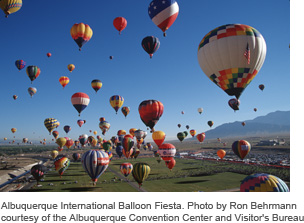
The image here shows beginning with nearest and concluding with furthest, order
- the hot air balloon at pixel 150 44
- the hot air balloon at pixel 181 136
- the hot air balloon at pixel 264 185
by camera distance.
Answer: the hot air balloon at pixel 264 185 < the hot air balloon at pixel 150 44 < the hot air balloon at pixel 181 136

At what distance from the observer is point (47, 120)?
129 feet

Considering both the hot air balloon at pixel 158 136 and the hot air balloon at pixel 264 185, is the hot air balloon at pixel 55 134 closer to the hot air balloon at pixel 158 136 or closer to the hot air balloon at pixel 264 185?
the hot air balloon at pixel 158 136

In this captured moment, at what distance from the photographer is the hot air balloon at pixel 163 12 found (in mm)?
17656

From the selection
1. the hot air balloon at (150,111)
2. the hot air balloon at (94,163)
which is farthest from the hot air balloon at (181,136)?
the hot air balloon at (94,163)

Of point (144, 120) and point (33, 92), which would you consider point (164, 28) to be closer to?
point (144, 120)

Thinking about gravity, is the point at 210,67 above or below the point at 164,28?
below

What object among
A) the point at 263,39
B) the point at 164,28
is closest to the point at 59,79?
the point at 164,28

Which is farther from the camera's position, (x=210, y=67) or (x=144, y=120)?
(x=144, y=120)

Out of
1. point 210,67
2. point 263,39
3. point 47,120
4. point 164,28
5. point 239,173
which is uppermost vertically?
point 164,28

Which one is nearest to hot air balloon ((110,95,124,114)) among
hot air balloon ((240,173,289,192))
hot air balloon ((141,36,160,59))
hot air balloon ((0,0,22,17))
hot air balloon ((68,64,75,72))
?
hot air balloon ((68,64,75,72))

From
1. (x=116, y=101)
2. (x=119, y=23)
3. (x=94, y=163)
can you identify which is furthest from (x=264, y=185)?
(x=116, y=101)

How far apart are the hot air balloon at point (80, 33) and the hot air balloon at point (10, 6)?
18.7 feet
